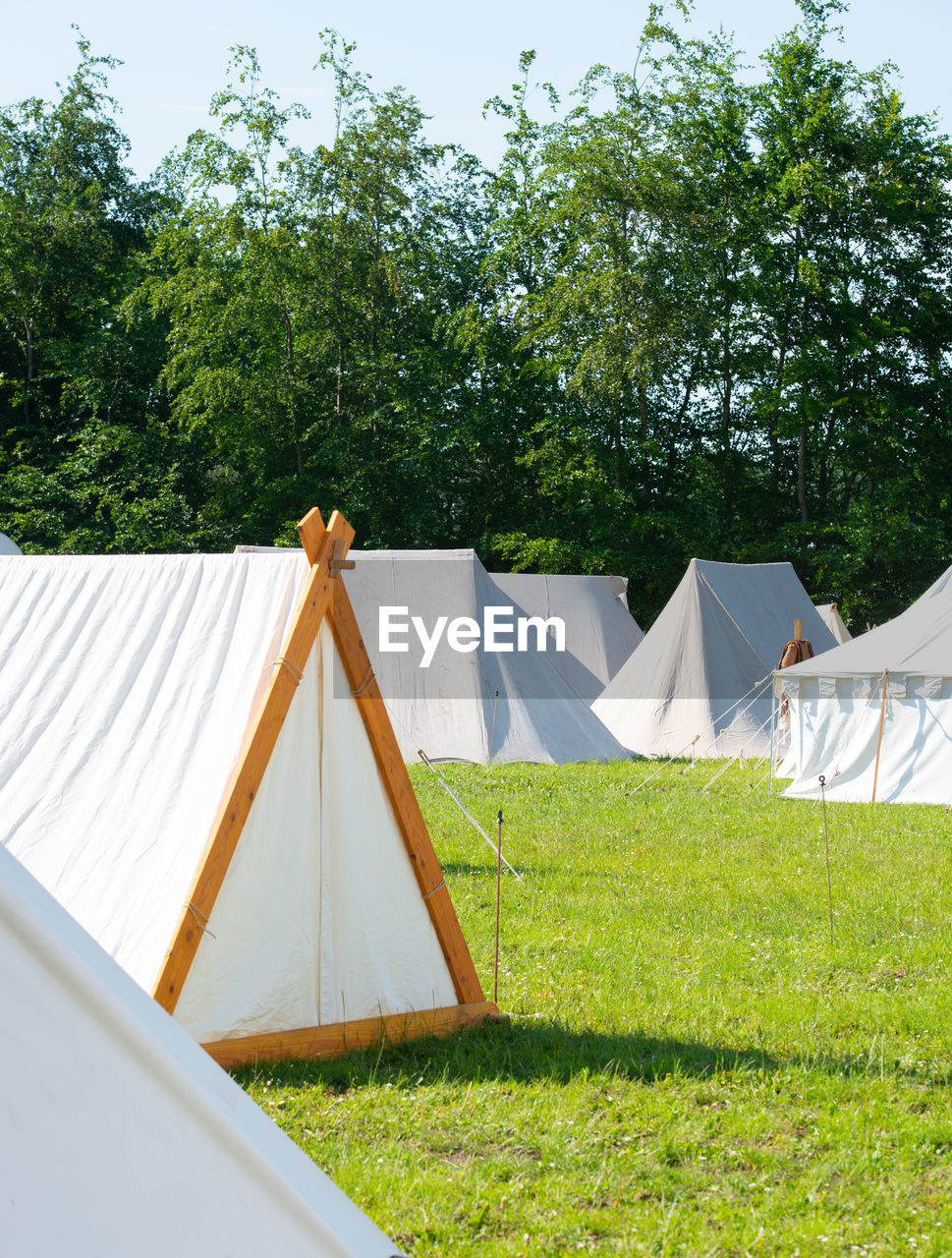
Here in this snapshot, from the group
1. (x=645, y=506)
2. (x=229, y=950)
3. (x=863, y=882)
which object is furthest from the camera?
(x=645, y=506)

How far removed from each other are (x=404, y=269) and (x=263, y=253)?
121 inches

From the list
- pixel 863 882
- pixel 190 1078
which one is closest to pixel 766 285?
pixel 863 882

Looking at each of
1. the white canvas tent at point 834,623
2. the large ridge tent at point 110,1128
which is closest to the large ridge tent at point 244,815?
the large ridge tent at point 110,1128

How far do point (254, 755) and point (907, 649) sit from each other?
8763 millimetres

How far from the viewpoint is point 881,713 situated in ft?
37.0

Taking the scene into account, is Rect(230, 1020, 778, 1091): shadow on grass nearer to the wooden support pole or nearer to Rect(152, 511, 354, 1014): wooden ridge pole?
the wooden support pole

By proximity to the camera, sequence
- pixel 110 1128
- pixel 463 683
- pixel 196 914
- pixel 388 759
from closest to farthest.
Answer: pixel 110 1128 < pixel 196 914 < pixel 388 759 < pixel 463 683

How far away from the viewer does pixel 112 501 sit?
2472 cm

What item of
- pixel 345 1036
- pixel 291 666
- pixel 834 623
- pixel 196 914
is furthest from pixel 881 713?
pixel 834 623

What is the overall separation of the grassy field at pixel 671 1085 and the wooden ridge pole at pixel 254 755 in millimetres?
524

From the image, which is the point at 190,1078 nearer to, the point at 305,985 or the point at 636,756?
the point at 305,985

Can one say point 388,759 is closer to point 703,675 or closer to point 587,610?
point 703,675

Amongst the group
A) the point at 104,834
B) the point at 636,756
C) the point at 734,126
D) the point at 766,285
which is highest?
the point at 734,126

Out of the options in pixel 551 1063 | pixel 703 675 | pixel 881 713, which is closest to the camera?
pixel 551 1063
